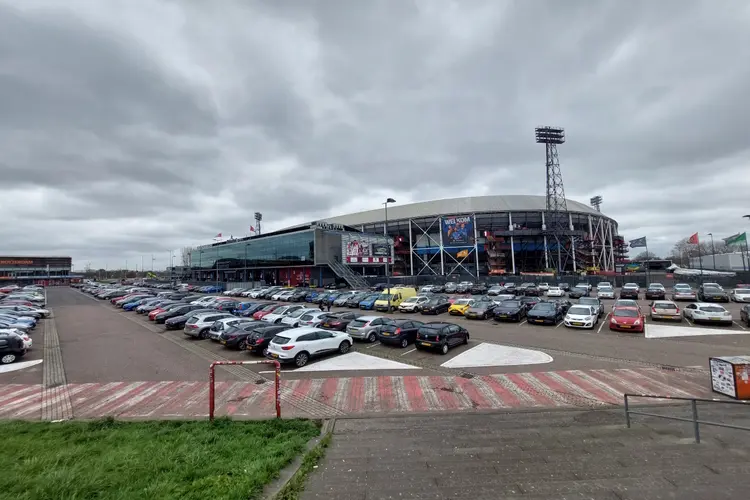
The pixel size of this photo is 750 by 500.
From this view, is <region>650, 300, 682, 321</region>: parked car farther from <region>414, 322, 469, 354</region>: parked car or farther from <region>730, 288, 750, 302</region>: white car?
<region>414, 322, 469, 354</region>: parked car

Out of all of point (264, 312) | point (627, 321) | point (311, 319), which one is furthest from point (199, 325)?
point (627, 321)

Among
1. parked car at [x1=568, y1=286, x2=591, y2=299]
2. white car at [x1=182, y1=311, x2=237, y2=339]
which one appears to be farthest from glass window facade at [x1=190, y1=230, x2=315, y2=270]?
white car at [x1=182, y1=311, x2=237, y2=339]

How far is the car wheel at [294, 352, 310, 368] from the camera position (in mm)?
14273

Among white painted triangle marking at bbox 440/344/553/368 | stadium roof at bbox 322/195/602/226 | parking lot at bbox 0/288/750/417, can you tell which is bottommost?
white painted triangle marking at bbox 440/344/553/368

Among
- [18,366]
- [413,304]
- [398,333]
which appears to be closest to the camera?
[18,366]

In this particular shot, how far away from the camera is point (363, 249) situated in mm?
66000

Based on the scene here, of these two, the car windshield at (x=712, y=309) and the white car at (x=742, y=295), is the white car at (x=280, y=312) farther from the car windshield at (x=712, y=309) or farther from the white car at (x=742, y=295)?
the white car at (x=742, y=295)

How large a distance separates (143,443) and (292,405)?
12.6ft

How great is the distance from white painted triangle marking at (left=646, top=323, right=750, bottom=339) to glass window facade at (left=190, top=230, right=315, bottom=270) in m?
49.9

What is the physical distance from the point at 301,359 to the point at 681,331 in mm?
20772

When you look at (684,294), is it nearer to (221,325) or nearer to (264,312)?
(264,312)

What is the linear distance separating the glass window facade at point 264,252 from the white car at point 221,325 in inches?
1659

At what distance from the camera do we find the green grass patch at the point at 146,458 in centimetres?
493

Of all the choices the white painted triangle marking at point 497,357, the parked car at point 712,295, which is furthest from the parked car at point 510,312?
the parked car at point 712,295
